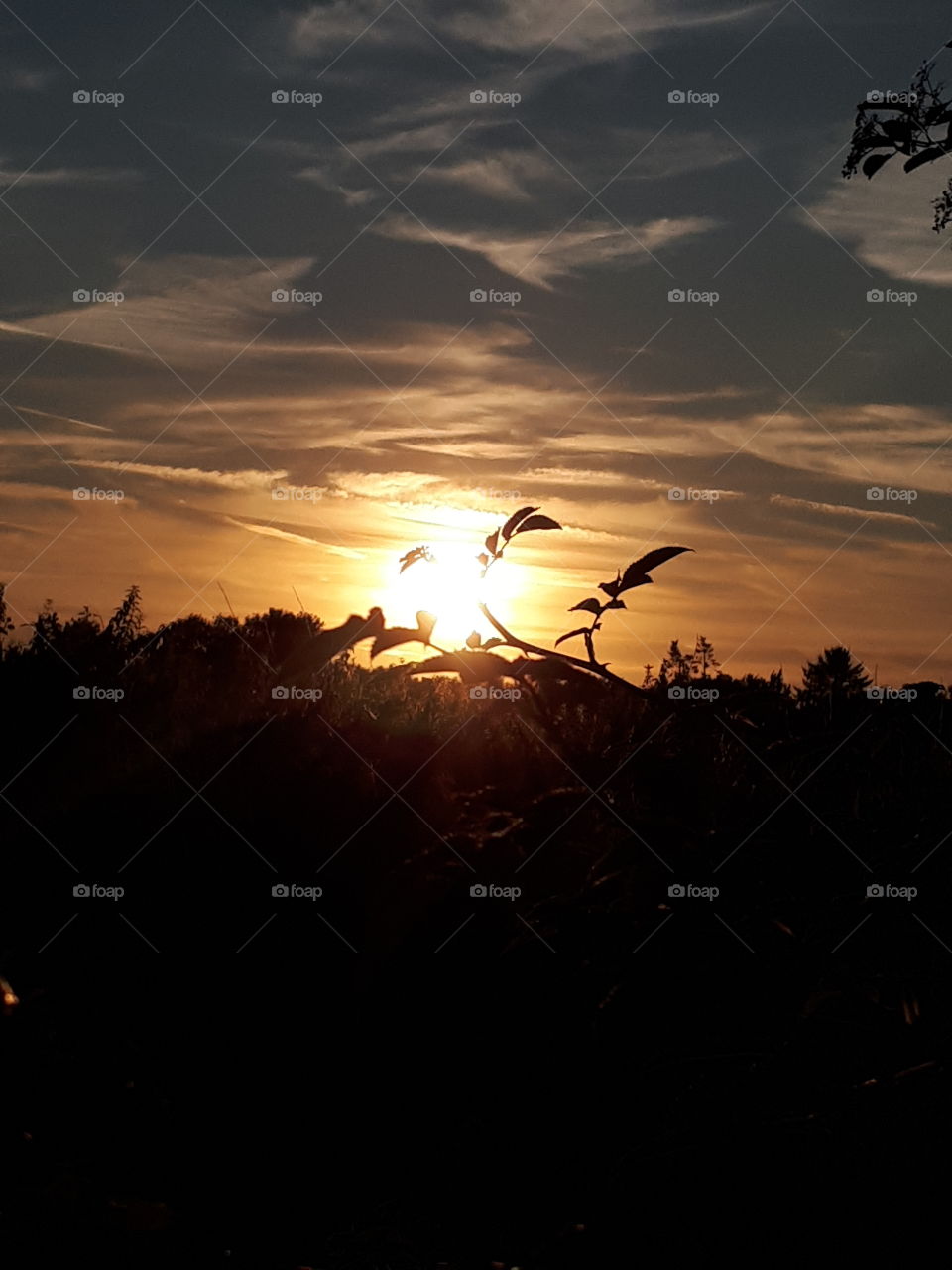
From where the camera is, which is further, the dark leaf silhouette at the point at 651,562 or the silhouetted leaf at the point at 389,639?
the dark leaf silhouette at the point at 651,562

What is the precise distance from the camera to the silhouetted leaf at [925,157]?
2115 millimetres

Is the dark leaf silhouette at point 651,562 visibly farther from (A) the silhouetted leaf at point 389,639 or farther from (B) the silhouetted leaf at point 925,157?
(B) the silhouetted leaf at point 925,157

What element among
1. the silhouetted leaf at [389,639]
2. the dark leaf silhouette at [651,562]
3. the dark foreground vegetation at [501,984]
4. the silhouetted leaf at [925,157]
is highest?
the silhouetted leaf at [925,157]

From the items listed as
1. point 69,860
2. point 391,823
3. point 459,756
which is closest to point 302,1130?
point 391,823

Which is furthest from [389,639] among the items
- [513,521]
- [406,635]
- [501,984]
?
[501,984]

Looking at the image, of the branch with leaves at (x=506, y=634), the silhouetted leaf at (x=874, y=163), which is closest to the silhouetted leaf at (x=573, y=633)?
the branch with leaves at (x=506, y=634)

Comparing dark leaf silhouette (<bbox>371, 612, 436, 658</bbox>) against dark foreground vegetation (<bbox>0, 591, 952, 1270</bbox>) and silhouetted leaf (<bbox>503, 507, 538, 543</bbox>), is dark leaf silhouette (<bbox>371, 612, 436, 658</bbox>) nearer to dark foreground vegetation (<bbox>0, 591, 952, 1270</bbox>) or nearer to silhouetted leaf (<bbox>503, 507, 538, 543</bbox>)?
dark foreground vegetation (<bbox>0, 591, 952, 1270</bbox>)

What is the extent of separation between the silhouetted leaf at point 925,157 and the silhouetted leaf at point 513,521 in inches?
35.9

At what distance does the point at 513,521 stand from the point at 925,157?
981 mm

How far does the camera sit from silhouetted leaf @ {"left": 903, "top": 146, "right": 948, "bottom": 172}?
2.12m

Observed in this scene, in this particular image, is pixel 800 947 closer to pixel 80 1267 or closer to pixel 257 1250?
pixel 257 1250

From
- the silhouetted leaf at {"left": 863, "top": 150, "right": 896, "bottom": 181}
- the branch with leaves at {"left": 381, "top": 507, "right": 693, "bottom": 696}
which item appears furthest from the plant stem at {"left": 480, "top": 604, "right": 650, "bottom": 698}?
the silhouetted leaf at {"left": 863, "top": 150, "right": 896, "bottom": 181}

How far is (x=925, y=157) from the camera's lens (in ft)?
6.95

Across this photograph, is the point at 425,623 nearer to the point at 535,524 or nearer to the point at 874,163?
the point at 535,524
